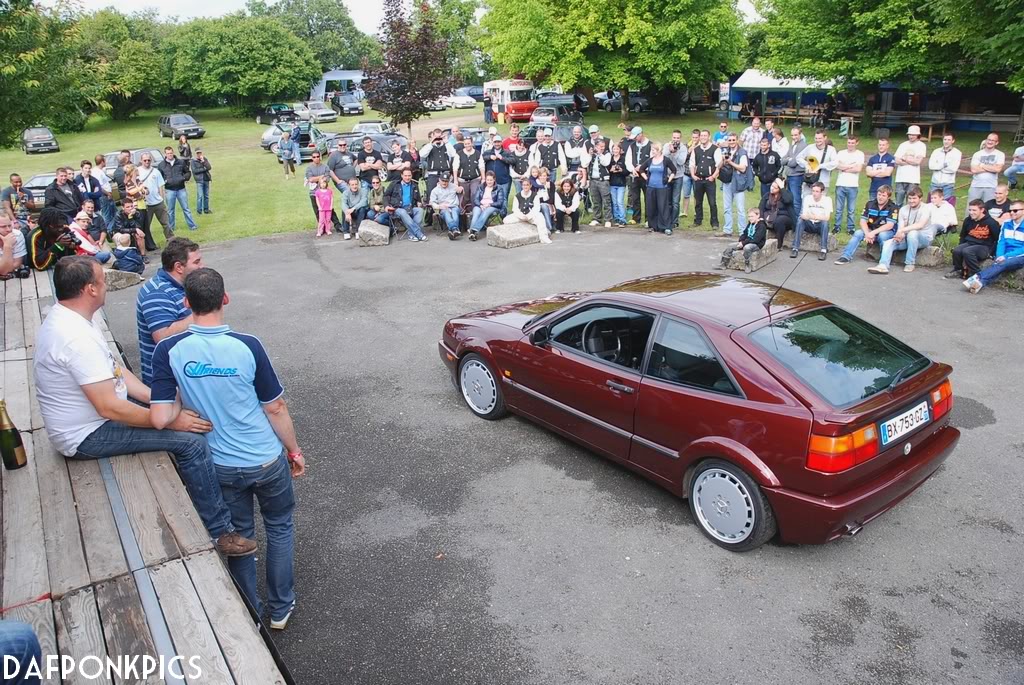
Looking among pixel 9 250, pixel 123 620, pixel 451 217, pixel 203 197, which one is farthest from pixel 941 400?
pixel 203 197

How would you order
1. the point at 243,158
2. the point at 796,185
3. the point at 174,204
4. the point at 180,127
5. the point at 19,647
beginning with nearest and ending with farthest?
the point at 19,647, the point at 796,185, the point at 174,204, the point at 243,158, the point at 180,127

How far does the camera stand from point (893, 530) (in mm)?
5102

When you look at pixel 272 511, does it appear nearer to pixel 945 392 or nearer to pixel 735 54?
pixel 945 392

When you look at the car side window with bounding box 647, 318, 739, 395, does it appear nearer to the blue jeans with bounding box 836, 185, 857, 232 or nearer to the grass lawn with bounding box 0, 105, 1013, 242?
the blue jeans with bounding box 836, 185, 857, 232

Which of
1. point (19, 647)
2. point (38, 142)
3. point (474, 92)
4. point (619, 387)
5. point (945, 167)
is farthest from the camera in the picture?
point (474, 92)

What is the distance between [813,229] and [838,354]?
8317mm

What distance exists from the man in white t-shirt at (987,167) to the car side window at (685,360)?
9865 millimetres

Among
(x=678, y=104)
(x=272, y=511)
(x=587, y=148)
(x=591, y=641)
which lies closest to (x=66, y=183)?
(x=587, y=148)

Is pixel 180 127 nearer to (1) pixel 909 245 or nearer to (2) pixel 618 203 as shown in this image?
(2) pixel 618 203

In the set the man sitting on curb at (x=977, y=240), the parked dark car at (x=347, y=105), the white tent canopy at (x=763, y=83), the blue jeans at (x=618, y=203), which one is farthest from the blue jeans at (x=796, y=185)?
the parked dark car at (x=347, y=105)

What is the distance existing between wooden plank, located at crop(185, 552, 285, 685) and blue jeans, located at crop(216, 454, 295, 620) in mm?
499

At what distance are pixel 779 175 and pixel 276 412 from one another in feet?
39.7

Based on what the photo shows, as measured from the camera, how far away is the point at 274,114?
157 feet

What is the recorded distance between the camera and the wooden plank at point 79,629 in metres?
2.78
